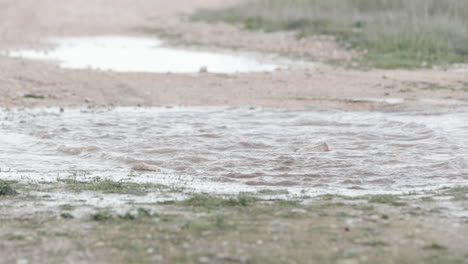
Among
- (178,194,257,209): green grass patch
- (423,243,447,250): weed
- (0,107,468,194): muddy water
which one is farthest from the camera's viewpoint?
(0,107,468,194): muddy water

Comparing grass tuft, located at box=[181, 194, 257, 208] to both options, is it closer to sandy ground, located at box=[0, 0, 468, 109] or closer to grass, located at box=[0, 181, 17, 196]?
grass, located at box=[0, 181, 17, 196]

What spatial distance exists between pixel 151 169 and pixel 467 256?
12.7ft

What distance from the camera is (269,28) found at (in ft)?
71.7

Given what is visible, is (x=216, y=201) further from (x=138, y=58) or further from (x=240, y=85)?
(x=138, y=58)

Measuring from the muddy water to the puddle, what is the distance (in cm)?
424

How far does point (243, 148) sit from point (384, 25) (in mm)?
10895

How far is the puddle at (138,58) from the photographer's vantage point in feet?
53.1

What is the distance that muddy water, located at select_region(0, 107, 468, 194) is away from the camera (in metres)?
7.33

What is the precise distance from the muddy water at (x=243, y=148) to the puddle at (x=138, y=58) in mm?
4244

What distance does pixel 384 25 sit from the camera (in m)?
19.0

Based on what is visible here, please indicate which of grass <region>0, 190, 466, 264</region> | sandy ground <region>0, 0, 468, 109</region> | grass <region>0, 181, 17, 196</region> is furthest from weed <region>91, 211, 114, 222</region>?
sandy ground <region>0, 0, 468, 109</region>

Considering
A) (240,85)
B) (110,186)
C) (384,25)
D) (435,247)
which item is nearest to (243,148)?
(110,186)

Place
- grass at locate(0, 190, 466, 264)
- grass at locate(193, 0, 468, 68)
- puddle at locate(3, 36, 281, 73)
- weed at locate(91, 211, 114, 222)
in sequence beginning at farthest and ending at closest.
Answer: grass at locate(193, 0, 468, 68) → puddle at locate(3, 36, 281, 73) → weed at locate(91, 211, 114, 222) → grass at locate(0, 190, 466, 264)

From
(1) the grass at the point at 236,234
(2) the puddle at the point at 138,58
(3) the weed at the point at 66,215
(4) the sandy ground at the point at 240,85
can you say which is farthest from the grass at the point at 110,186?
(2) the puddle at the point at 138,58
